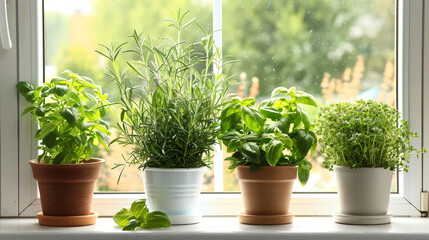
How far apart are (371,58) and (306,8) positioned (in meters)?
0.24

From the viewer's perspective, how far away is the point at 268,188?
1.31m

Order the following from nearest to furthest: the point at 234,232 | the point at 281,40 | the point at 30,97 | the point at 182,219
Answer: the point at 234,232 < the point at 182,219 < the point at 30,97 < the point at 281,40

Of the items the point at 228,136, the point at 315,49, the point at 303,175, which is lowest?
the point at 303,175

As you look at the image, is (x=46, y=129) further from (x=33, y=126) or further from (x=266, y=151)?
(x=266, y=151)

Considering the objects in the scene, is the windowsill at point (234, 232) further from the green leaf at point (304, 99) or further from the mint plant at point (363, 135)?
the green leaf at point (304, 99)

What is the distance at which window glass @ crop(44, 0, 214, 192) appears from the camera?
1555mm

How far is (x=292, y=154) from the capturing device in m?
1.38

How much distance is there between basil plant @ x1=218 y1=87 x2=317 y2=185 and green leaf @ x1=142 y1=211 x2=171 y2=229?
22 cm

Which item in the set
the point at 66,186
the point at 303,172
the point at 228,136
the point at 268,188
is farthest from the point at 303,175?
the point at 66,186

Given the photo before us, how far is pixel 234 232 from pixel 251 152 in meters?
0.19

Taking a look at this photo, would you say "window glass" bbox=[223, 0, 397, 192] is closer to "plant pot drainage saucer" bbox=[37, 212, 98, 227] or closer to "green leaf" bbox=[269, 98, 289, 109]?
"green leaf" bbox=[269, 98, 289, 109]
